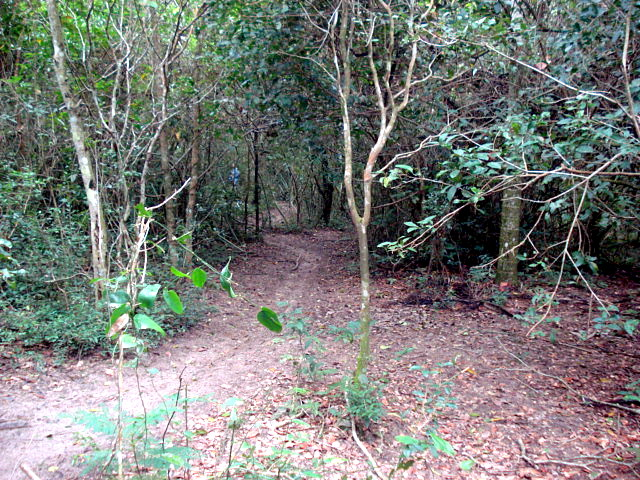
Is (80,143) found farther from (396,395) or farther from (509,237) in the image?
(509,237)

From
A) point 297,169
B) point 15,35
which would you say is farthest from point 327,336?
point 297,169

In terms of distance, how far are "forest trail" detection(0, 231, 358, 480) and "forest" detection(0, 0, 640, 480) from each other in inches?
1.2

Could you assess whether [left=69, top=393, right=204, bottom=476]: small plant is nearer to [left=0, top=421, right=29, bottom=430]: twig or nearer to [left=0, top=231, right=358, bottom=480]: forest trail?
[left=0, top=231, right=358, bottom=480]: forest trail

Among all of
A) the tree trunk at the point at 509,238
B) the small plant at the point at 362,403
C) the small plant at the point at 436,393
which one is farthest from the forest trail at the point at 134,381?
the tree trunk at the point at 509,238

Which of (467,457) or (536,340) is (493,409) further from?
(536,340)

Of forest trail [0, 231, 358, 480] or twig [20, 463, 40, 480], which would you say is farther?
forest trail [0, 231, 358, 480]

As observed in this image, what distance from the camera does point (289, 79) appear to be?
696 centimetres

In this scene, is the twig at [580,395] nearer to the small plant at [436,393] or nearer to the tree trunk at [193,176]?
the small plant at [436,393]

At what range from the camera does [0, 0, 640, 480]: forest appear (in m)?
3.10

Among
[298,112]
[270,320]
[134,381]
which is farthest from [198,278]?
[298,112]

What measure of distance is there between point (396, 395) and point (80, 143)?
4.63m

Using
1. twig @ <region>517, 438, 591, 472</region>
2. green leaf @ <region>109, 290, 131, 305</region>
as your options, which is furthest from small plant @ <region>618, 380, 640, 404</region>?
green leaf @ <region>109, 290, 131, 305</region>

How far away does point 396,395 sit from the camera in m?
4.28

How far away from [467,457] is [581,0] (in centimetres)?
462
